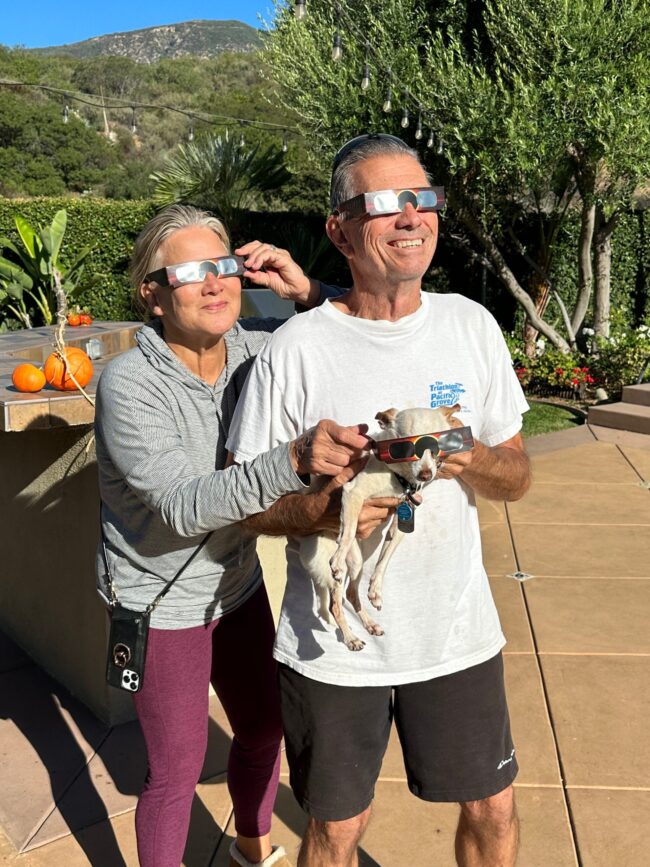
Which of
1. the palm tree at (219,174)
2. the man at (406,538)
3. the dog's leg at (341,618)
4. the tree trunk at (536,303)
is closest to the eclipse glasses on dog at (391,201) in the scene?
the man at (406,538)

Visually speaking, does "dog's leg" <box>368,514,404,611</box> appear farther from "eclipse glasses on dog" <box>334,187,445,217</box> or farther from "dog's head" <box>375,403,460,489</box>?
"eclipse glasses on dog" <box>334,187,445,217</box>

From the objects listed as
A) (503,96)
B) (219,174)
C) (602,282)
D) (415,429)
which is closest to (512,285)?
(602,282)

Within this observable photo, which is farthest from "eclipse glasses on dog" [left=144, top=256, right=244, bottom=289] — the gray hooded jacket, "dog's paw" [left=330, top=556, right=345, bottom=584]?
"dog's paw" [left=330, top=556, right=345, bottom=584]

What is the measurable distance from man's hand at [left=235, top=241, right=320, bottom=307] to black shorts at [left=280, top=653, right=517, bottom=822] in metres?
1.10

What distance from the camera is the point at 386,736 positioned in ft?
6.79

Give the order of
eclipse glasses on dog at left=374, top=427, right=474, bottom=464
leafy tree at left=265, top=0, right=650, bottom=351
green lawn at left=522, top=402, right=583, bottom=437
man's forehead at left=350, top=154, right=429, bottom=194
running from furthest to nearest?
leafy tree at left=265, top=0, right=650, bottom=351
green lawn at left=522, top=402, right=583, bottom=437
man's forehead at left=350, top=154, right=429, bottom=194
eclipse glasses on dog at left=374, top=427, right=474, bottom=464

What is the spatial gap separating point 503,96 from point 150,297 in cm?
1020

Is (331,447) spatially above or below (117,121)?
below

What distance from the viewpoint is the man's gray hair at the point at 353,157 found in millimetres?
1999

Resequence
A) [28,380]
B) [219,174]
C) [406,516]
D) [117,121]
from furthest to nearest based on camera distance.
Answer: [117,121] → [219,174] → [28,380] → [406,516]

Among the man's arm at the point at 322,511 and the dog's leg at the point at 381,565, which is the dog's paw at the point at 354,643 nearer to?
the dog's leg at the point at 381,565

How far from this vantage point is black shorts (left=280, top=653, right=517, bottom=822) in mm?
1979

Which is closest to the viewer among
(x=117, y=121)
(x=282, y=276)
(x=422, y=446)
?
(x=422, y=446)

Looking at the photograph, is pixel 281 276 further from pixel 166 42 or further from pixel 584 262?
pixel 166 42
